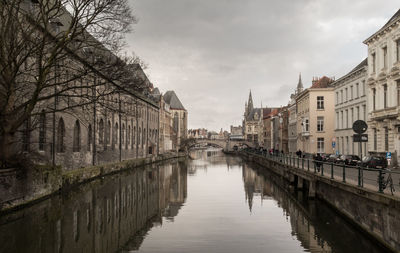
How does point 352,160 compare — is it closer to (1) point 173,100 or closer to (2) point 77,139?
(2) point 77,139

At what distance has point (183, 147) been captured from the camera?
3772 inches

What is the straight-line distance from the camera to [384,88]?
28.5 m

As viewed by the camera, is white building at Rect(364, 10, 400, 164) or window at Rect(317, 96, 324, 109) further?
window at Rect(317, 96, 324, 109)

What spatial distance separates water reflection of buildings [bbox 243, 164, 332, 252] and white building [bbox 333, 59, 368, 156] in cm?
1150

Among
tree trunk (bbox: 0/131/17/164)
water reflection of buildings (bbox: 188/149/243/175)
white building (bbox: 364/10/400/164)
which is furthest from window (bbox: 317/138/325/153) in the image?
tree trunk (bbox: 0/131/17/164)

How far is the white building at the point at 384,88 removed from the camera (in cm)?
2623

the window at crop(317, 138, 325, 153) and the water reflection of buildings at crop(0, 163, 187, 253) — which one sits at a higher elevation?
the window at crop(317, 138, 325, 153)

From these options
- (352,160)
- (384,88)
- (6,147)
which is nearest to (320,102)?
(384,88)

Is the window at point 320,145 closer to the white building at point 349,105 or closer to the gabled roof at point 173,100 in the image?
the white building at point 349,105

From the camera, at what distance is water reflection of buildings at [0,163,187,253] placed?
12.1 m

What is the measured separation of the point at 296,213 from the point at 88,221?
30.7 ft

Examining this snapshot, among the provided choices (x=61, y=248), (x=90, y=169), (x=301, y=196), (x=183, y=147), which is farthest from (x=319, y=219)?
(x=183, y=147)

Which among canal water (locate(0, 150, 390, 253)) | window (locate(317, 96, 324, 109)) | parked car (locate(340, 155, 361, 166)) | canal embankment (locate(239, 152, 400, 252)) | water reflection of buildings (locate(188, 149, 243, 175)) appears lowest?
water reflection of buildings (locate(188, 149, 243, 175))

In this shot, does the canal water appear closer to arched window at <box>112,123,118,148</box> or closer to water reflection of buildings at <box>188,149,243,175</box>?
arched window at <box>112,123,118,148</box>
